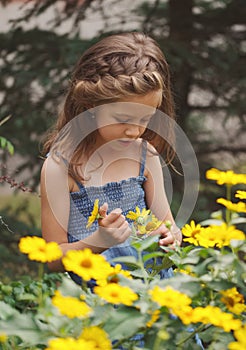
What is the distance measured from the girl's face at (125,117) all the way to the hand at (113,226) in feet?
0.98

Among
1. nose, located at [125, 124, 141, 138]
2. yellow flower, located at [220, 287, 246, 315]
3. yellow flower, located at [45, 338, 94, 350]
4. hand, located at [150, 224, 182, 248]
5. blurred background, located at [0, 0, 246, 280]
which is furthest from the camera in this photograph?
blurred background, located at [0, 0, 246, 280]

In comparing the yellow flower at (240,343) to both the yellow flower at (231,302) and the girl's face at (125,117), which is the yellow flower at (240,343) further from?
the girl's face at (125,117)

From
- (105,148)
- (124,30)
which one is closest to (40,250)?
(105,148)

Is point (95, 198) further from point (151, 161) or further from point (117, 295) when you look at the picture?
point (117, 295)

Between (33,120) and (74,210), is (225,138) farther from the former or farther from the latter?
(74,210)

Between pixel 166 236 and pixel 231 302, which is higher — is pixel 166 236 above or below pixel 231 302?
below

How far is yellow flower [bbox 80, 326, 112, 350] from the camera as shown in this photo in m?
0.98

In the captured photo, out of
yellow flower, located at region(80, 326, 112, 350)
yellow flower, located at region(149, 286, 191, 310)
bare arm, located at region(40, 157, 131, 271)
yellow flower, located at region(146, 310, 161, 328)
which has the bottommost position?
bare arm, located at region(40, 157, 131, 271)

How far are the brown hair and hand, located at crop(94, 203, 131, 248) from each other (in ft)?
1.01

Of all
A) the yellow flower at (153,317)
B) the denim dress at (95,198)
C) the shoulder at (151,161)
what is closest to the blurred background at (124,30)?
the shoulder at (151,161)

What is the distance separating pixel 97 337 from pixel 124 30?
3097mm

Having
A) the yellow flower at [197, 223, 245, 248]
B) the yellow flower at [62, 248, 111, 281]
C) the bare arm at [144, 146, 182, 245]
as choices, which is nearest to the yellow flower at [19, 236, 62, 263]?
the yellow flower at [62, 248, 111, 281]

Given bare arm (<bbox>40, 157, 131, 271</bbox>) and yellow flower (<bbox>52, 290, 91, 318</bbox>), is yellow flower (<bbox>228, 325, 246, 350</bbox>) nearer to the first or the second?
yellow flower (<bbox>52, 290, 91, 318</bbox>)

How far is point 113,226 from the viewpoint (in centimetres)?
158
